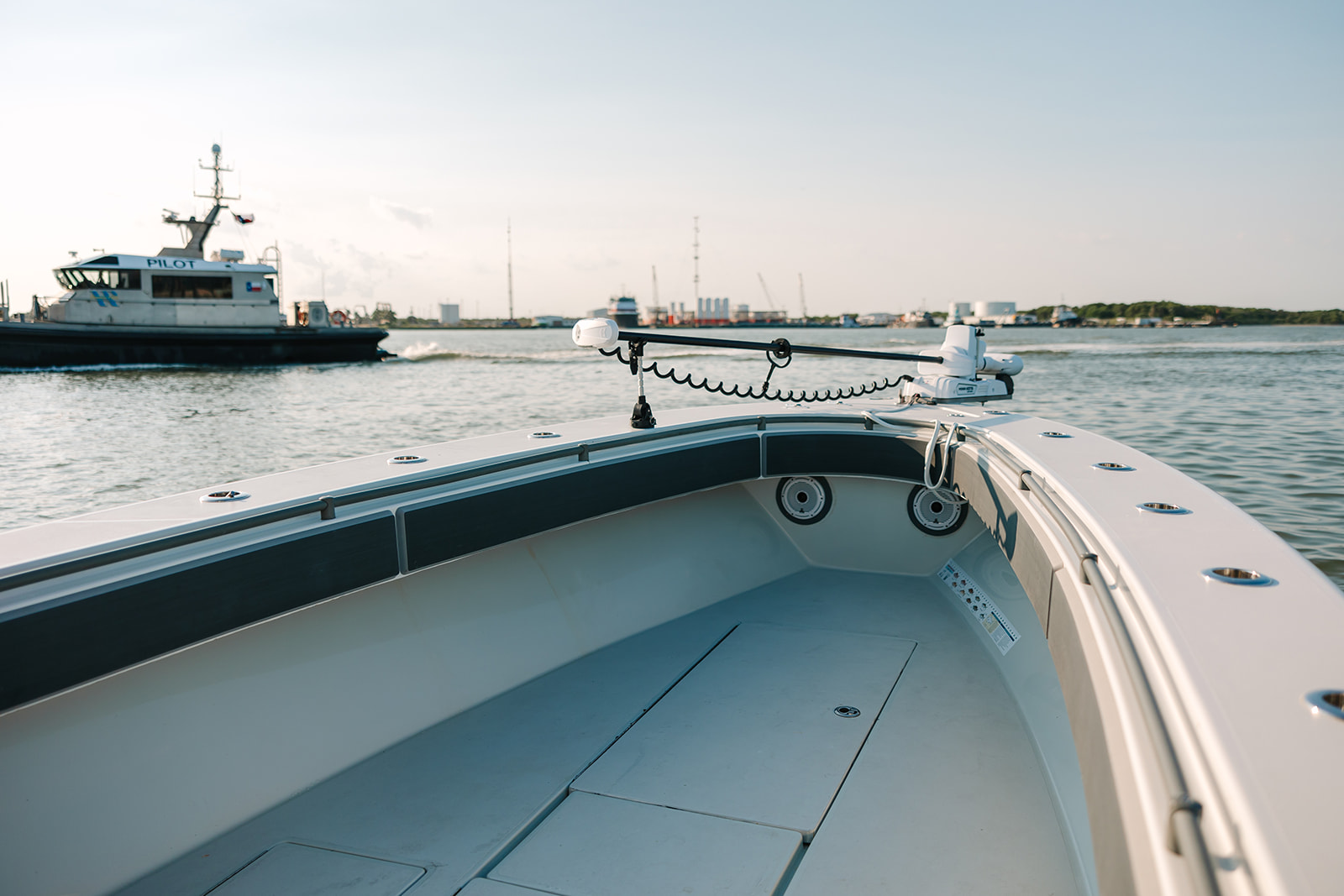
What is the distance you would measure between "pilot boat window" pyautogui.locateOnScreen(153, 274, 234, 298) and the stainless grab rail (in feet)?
81.4

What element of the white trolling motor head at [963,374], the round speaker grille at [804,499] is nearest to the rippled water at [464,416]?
the white trolling motor head at [963,374]

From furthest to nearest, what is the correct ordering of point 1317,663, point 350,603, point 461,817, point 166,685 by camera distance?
point 350,603 < point 461,817 < point 166,685 < point 1317,663

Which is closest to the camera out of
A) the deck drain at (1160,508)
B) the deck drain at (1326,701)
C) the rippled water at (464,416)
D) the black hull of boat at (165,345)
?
the deck drain at (1326,701)

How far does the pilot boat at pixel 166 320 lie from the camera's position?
1977 cm

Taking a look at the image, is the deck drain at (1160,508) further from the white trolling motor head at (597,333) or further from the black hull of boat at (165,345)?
the black hull of boat at (165,345)

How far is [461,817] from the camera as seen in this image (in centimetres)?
182

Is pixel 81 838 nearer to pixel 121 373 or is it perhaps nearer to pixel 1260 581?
pixel 1260 581

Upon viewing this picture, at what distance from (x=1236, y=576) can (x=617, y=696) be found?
1.66 m

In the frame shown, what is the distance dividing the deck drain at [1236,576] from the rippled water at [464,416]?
4.71 metres

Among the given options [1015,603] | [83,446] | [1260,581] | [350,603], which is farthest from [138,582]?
[83,446]

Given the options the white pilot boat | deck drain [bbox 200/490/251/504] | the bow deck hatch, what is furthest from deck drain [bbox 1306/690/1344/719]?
deck drain [bbox 200/490/251/504]

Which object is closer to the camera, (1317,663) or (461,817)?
(1317,663)

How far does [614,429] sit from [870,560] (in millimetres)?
1366

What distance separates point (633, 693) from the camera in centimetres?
242
